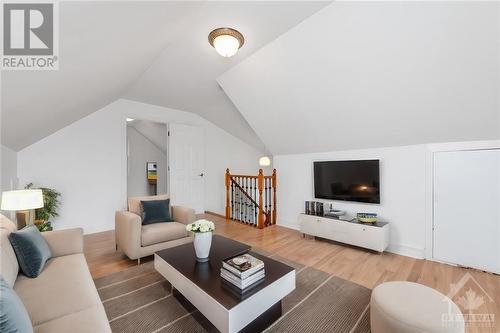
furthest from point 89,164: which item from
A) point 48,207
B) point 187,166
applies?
point 187,166

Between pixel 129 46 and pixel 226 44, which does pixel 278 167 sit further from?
pixel 129 46

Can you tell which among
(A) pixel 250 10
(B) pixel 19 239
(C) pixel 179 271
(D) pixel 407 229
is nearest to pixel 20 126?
(B) pixel 19 239

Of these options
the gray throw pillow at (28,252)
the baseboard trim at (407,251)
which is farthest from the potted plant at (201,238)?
the baseboard trim at (407,251)

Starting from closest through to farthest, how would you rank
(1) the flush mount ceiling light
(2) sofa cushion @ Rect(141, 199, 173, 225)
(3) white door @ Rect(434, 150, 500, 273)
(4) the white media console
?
(1) the flush mount ceiling light, (3) white door @ Rect(434, 150, 500, 273), (4) the white media console, (2) sofa cushion @ Rect(141, 199, 173, 225)

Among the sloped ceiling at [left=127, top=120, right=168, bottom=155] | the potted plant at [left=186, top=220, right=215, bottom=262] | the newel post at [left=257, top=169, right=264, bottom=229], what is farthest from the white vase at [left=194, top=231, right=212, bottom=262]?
the sloped ceiling at [left=127, top=120, right=168, bottom=155]

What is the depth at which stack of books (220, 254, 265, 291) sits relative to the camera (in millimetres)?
1585

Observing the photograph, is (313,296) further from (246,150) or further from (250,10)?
(246,150)

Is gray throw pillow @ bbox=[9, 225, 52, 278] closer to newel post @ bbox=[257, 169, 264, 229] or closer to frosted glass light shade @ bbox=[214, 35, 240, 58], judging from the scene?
frosted glass light shade @ bbox=[214, 35, 240, 58]

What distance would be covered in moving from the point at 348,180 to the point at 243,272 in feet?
8.60

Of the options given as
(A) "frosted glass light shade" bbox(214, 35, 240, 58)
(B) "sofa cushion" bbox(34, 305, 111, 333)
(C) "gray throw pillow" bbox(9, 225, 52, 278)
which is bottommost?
(B) "sofa cushion" bbox(34, 305, 111, 333)

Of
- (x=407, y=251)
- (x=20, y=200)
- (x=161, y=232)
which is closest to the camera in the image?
(x=20, y=200)

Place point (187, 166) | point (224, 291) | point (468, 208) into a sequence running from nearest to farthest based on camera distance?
point (224, 291)
point (468, 208)
point (187, 166)

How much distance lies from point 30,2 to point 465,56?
125 inches

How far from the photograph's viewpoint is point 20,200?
224 centimetres
